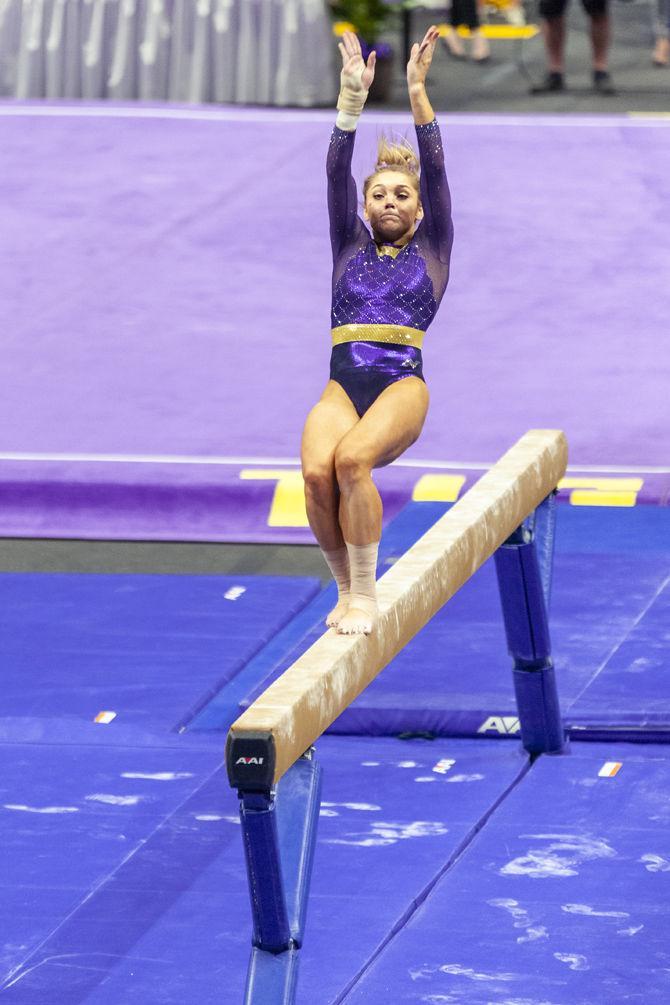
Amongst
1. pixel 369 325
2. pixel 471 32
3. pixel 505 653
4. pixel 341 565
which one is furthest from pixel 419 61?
pixel 471 32

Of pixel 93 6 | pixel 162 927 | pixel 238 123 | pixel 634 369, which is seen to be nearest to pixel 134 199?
pixel 238 123

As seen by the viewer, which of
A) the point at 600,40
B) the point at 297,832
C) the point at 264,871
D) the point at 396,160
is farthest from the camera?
the point at 600,40

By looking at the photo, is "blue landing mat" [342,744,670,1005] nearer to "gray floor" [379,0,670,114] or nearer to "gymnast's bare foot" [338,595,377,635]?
"gymnast's bare foot" [338,595,377,635]

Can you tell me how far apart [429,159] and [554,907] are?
1695 mm

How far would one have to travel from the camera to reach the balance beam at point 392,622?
11.7 ft

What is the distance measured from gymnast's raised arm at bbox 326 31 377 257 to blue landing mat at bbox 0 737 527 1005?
1.46 metres

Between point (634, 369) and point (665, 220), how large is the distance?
1.58 m

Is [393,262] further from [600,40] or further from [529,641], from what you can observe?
[600,40]

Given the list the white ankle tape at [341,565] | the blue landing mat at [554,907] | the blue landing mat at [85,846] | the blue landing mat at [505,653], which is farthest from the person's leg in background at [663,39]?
the white ankle tape at [341,565]

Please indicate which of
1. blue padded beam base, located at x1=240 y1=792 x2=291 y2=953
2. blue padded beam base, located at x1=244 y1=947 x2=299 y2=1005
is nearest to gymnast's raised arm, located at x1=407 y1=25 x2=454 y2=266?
blue padded beam base, located at x1=240 y1=792 x2=291 y2=953

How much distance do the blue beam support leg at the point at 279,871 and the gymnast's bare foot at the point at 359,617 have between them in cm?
37

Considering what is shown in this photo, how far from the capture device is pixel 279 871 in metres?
3.68

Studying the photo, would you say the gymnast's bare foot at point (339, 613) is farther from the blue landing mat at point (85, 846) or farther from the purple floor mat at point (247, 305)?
the purple floor mat at point (247, 305)

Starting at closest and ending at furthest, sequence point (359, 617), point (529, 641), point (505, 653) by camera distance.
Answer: point (359, 617) → point (529, 641) → point (505, 653)
